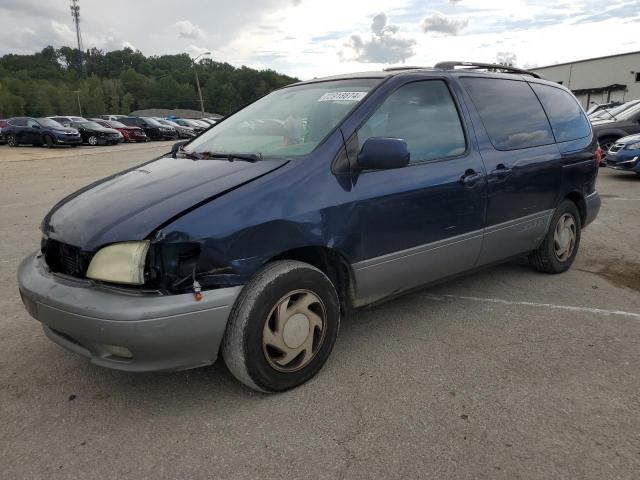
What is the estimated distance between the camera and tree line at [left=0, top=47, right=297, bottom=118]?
3711 inches

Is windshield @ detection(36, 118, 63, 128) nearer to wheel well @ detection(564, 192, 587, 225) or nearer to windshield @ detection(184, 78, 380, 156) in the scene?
windshield @ detection(184, 78, 380, 156)

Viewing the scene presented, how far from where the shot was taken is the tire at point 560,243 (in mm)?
4449

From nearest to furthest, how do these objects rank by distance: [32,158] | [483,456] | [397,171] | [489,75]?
[483,456] → [397,171] → [489,75] → [32,158]

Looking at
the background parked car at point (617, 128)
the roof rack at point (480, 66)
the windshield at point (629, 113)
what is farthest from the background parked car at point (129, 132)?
the roof rack at point (480, 66)

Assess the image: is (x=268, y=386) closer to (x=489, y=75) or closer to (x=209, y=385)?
(x=209, y=385)

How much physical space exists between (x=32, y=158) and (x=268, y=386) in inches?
825

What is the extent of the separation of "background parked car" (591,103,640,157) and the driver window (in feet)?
34.6

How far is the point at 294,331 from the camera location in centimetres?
271

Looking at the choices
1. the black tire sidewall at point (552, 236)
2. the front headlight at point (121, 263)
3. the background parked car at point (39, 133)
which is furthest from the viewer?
the background parked car at point (39, 133)

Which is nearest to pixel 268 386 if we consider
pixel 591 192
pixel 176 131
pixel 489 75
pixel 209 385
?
pixel 209 385

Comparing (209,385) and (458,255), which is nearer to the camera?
(209,385)

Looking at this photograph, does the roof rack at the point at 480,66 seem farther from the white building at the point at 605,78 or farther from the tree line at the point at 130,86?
the tree line at the point at 130,86

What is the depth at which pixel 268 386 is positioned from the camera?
2.67 meters

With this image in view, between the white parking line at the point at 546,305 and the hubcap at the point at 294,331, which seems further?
the white parking line at the point at 546,305
